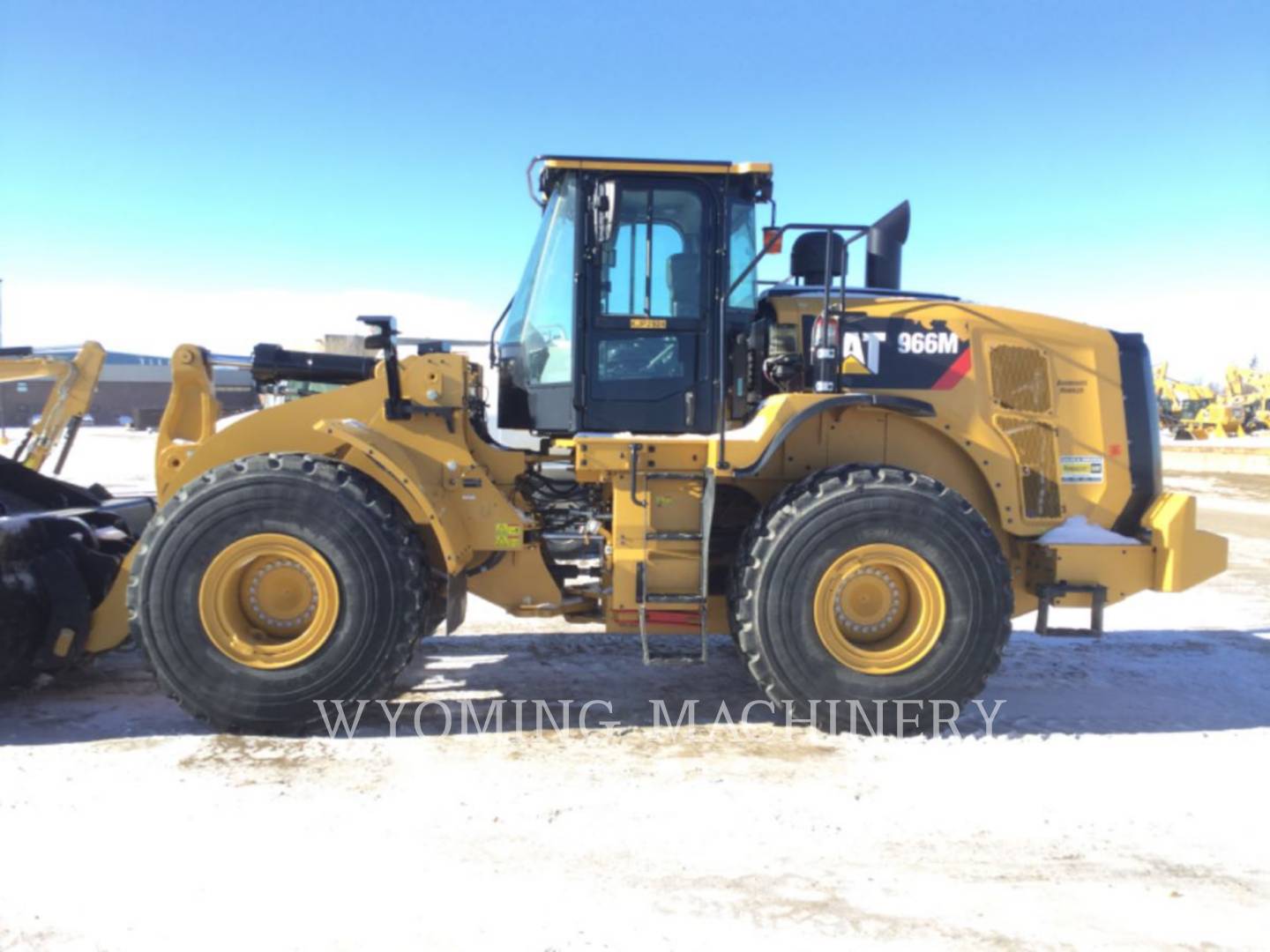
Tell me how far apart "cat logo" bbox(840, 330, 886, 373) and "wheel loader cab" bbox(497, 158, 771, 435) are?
0.56m

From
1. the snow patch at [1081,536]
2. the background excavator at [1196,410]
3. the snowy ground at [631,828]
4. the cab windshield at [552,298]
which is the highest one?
the background excavator at [1196,410]

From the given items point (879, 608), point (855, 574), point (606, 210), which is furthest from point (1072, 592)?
point (606, 210)

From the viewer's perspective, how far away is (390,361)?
4281 mm

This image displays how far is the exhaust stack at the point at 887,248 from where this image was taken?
5.43 meters

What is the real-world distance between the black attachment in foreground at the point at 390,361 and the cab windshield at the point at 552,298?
69cm

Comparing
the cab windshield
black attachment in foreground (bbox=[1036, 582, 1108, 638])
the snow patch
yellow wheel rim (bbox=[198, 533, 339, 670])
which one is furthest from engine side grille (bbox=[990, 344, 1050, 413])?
yellow wheel rim (bbox=[198, 533, 339, 670])

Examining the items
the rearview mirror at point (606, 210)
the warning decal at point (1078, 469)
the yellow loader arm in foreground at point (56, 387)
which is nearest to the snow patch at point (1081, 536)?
the warning decal at point (1078, 469)

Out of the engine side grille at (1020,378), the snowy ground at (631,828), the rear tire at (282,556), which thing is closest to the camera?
the snowy ground at (631,828)

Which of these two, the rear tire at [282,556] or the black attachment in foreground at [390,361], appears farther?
the black attachment in foreground at [390,361]

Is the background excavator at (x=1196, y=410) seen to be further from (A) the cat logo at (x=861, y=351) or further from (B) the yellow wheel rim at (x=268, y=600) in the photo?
(B) the yellow wheel rim at (x=268, y=600)

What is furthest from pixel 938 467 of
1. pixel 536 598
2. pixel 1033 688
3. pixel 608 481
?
pixel 536 598

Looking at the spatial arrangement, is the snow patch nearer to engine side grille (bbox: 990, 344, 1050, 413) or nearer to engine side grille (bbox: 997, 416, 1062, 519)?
engine side grille (bbox: 997, 416, 1062, 519)

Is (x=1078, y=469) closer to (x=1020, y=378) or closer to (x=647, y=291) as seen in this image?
(x=1020, y=378)

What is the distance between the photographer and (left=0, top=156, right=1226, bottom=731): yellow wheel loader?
3965 millimetres
